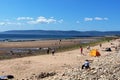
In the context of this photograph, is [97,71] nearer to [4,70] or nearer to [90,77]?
[90,77]

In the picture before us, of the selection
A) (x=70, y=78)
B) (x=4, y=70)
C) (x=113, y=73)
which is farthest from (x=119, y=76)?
(x=4, y=70)

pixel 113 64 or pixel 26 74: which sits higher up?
pixel 113 64

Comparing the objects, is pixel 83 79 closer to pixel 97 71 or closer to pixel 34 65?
pixel 97 71

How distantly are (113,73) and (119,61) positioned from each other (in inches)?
127

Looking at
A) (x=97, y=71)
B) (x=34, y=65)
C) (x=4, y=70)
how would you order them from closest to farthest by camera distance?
(x=97, y=71) → (x=4, y=70) → (x=34, y=65)

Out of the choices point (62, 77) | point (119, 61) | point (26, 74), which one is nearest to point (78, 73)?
point (62, 77)

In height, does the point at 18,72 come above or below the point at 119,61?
below

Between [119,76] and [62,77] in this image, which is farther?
[62,77]

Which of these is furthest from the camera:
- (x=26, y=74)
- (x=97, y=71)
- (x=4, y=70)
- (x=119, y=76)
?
(x=4, y=70)

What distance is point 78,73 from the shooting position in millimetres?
23375

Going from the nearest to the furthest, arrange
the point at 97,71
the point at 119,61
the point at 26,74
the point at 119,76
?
the point at 119,76, the point at 97,71, the point at 119,61, the point at 26,74

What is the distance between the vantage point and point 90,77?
2116 cm

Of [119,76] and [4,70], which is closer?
[119,76]

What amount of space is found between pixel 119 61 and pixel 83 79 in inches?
159
